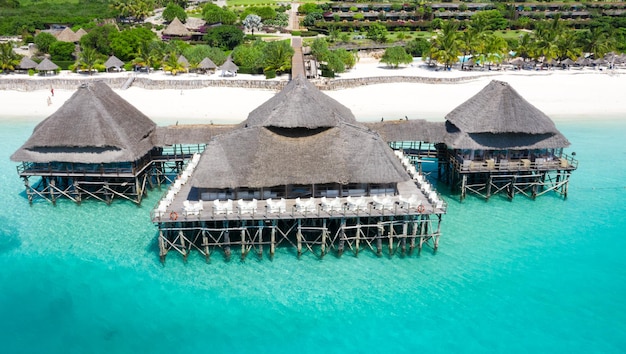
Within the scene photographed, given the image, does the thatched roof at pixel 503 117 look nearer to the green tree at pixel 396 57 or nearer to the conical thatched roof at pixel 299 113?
the conical thatched roof at pixel 299 113

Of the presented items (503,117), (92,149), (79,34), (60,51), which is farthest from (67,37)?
(503,117)

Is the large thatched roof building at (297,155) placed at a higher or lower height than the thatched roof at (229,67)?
lower

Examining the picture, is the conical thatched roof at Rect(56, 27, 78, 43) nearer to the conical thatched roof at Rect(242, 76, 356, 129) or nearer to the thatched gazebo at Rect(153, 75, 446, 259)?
the conical thatched roof at Rect(242, 76, 356, 129)

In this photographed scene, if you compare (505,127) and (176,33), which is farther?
(176,33)

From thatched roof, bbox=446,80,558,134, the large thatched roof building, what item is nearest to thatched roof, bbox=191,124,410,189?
the large thatched roof building

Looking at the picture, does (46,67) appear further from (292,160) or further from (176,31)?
(292,160)

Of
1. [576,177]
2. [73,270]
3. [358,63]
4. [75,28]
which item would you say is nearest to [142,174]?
[73,270]

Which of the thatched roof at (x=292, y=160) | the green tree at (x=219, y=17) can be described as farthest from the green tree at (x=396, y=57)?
the thatched roof at (x=292, y=160)
